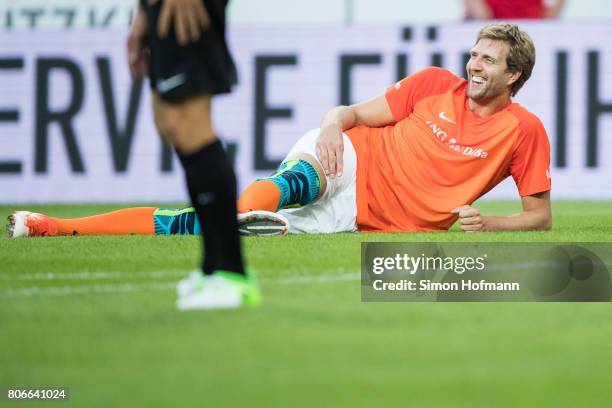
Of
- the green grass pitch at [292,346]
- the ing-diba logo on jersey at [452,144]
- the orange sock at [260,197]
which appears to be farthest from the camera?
the ing-diba logo on jersey at [452,144]

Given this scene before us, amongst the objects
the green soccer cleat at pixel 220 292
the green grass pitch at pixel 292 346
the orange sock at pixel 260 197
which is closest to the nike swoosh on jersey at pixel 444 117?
the orange sock at pixel 260 197

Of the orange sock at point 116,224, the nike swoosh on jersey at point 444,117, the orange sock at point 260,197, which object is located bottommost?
the orange sock at point 116,224

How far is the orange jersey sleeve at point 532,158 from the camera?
17.5 feet

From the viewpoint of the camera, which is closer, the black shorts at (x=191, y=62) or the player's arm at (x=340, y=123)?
the black shorts at (x=191, y=62)

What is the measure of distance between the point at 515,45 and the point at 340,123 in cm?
85

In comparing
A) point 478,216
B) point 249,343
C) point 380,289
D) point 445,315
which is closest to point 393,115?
point 478,216

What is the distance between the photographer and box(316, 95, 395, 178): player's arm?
5316 mm

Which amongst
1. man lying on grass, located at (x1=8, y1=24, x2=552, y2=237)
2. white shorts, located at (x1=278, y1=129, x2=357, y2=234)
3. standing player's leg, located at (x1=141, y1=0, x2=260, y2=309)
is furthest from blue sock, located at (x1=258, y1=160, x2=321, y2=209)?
standing player's leg, located at (x1=141, y1=0, x2=260, y2=309)

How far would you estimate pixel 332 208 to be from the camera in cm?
554

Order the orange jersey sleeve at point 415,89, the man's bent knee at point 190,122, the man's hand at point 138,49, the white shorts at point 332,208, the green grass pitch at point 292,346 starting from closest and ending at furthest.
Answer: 1. the green grass pitch at point 292,346
2. the man's bent knee at point 190,122
3. the man's hand at point 138,49
4. the white shorts at point 332,208
5. the orange jersey sleeve at point 415,89

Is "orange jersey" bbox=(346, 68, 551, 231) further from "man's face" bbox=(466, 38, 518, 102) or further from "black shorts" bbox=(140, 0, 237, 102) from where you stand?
"black shorts" bbox=(140, 0, 237, 102)

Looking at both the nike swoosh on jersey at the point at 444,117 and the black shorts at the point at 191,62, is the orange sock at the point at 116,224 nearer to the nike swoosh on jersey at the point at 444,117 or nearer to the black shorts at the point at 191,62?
the nike swoosh on jersey at the point at 444,117

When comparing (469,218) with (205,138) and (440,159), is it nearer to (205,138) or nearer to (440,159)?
(440,159)

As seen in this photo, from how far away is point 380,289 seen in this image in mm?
3572
